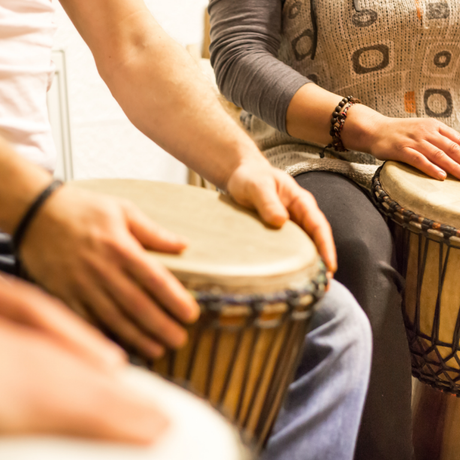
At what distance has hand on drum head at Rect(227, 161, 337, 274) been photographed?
0.53m

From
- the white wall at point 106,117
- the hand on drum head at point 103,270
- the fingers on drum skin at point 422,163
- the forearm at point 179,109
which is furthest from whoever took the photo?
the white wall at point 106,117

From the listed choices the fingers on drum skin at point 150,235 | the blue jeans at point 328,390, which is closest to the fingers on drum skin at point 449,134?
the blue jeans at point 328,390

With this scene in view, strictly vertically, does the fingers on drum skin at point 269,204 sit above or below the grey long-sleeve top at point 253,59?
below

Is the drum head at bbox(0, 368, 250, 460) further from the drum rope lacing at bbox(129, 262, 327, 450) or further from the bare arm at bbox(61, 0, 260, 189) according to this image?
the bare arm at bbox(61, 0, 260, 189)

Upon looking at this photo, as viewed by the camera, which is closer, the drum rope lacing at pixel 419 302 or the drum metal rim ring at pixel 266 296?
the drum metal rim ring at pixel 266 296

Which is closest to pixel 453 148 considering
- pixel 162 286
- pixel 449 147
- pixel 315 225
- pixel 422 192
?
pixel 449 147

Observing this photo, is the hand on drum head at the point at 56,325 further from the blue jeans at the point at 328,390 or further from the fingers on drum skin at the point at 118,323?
the blue jeans at the point at 328,390

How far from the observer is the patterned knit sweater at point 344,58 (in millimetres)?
914

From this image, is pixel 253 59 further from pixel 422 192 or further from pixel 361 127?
pixel 422 192

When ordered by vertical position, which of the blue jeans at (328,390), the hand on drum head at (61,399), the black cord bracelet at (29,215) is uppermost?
the black cord bracelet at (29,215)

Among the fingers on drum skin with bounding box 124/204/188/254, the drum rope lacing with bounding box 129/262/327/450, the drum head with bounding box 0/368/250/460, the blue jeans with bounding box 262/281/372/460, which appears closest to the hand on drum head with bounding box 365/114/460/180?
the blue jeans with bounding box 262/281/372/460

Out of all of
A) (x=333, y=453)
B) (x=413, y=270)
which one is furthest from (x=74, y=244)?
(x=413, y=270)

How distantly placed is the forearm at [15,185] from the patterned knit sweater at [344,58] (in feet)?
1.92

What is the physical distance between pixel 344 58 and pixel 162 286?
0.74 meters
